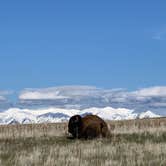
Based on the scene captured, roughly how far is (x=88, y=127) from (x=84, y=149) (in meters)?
5.59

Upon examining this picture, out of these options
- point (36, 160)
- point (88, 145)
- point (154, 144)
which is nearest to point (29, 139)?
point (88, 145)

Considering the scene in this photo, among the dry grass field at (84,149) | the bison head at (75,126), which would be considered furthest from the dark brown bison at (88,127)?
the dry grass field at (84,149)

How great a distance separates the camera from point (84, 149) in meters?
22.8

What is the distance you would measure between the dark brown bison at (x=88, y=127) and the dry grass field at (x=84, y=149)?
0.51m

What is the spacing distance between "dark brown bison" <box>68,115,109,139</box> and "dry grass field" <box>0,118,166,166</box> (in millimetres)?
513

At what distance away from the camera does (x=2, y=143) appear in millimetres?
25359

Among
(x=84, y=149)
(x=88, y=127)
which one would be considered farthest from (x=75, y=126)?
(x=84, y=149)

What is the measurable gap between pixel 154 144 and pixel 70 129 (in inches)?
224

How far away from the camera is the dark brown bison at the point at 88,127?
92.7 feet

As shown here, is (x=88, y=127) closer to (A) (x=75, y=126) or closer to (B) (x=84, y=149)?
(A) (x=75, y=126)

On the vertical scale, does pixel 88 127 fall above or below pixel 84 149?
above

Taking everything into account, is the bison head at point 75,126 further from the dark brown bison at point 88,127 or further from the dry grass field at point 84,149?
the dry grass field at point 84,149

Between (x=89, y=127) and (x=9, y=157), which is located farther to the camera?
(x=89, y=127)

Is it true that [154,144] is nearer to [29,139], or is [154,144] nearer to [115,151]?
[115,151]
